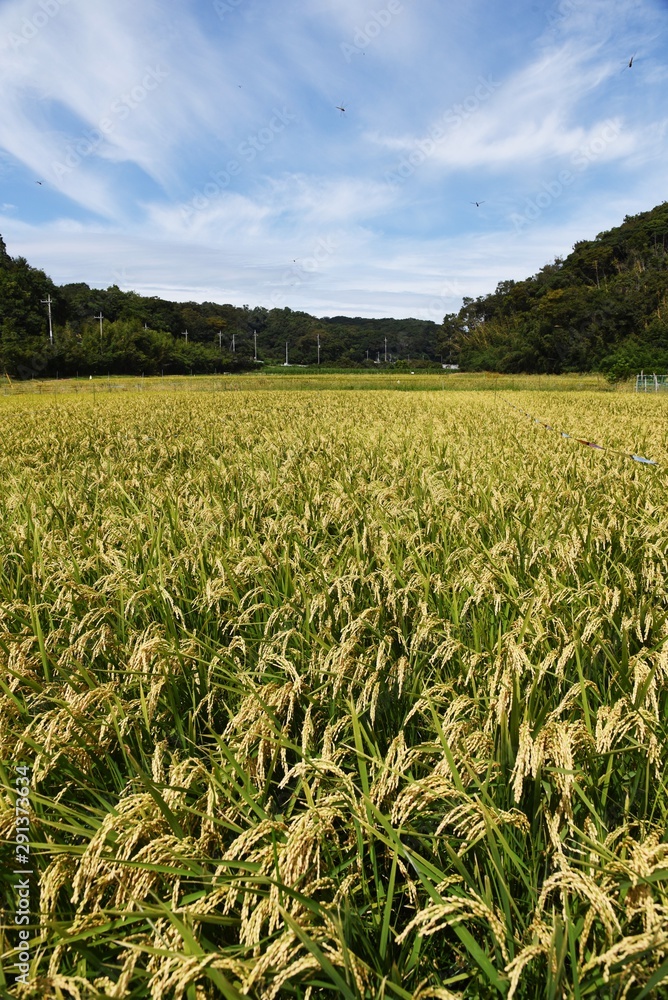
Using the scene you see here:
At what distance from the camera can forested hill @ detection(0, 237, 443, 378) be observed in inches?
2721

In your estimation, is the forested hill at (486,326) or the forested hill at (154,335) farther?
the forested hill at (154,335)

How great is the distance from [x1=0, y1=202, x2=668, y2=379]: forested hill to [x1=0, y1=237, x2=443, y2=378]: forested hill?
26 cm

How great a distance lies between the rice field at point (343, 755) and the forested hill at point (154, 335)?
45.7m

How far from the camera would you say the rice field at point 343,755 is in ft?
3.79

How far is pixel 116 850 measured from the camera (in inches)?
53.4

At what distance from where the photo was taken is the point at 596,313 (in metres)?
69.9

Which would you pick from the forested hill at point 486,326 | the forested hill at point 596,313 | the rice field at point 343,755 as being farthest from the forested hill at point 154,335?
the rice field at point 343,755

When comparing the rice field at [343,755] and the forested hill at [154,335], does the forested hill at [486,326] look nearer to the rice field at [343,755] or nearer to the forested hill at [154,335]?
the forested hill at [154,335]

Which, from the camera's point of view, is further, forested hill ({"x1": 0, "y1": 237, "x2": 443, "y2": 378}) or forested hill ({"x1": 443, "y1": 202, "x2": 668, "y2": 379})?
forested hill ({"x1": 0, "y1": 237, "x2": 443, "y2": 378})

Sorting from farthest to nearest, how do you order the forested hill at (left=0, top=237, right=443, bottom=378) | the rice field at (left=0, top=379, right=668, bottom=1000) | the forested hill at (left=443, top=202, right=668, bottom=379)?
the forested hill at (left=0, top=237, right=443, bottom=378)
the forested hill at (left=443, top=202, right=668, bottom=379)
the rice field at (left=0, top=379, right=668, bottom=1000)

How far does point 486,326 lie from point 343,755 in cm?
12572

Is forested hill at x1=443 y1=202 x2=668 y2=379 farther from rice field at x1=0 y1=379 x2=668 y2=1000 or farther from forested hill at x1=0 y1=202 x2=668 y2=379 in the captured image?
rice field at x1=0 y1=379 x2=668 y2=1000

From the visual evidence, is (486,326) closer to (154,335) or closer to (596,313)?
(596,313)

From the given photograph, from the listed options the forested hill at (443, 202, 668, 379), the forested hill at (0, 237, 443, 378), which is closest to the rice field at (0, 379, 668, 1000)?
the forested hill at (0, 237, 443, 378)
